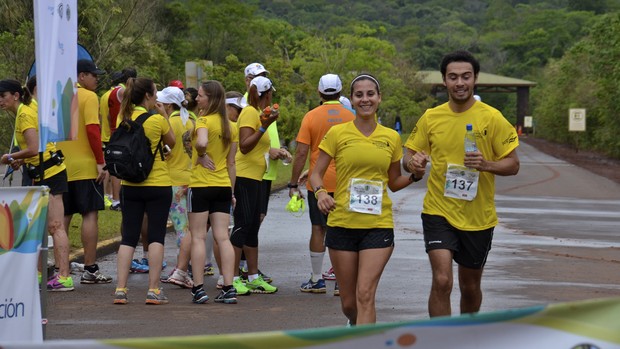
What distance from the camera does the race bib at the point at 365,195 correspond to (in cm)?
786

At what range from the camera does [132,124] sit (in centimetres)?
1020

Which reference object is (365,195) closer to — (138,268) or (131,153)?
(131,153)

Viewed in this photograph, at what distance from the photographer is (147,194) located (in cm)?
1028

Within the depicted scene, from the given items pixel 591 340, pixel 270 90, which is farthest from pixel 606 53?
pixel 591 340

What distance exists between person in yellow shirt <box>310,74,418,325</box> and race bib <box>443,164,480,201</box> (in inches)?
11.3

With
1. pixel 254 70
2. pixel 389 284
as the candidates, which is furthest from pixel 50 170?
pixel 389 284

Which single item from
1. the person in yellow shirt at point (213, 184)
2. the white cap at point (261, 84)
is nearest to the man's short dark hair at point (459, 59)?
the person in yellow shirt at point (213, 184)

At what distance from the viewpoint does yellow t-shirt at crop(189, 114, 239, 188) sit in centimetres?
1056

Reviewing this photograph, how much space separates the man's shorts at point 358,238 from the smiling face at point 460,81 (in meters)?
0.93

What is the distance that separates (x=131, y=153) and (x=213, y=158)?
0.80 m

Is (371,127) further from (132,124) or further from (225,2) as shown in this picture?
(225,2)

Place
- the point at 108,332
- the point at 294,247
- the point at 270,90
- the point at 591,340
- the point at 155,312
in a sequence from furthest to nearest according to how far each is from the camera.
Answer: the point at 294,247 → the point at 270,90 → the point at 155,312 → the point at 108,332 → the point at 591,340

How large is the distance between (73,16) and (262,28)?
276 ft

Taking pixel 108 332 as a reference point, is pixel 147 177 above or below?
above
